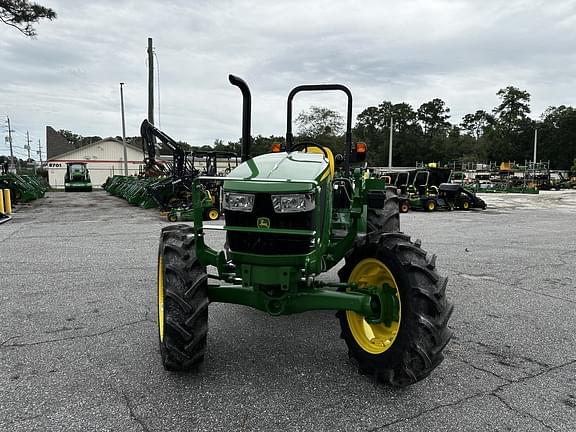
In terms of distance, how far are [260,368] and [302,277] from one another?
793 millimetres

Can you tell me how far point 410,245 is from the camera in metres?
3.17

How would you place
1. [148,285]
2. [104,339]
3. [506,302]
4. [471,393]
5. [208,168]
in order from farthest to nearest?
[208,168], [148,285], [506,302], [104,339], [471,393]

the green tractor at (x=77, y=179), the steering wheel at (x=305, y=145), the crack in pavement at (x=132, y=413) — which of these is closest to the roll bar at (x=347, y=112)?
Answer: the steering wheel at (x=305, y=145)

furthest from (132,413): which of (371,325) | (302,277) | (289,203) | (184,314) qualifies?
(371,325)

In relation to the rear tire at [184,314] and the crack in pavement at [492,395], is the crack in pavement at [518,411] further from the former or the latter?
the rear tire at [184,314]

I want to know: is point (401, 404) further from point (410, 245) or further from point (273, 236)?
point (273, 236)

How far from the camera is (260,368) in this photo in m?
3.43

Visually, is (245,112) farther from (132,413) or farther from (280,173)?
(132,413)

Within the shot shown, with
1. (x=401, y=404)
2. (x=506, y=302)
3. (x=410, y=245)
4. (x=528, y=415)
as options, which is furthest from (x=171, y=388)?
(x=506, y=302)

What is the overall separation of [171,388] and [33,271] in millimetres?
4663

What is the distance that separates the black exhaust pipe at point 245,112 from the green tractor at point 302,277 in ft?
1.81

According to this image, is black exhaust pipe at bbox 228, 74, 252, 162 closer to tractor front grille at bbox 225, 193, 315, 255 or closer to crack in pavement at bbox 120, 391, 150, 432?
tractor front grille at bbox 225, 193, 315, 255

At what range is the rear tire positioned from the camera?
124 inches

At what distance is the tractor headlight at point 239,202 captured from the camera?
3055 millimetres
